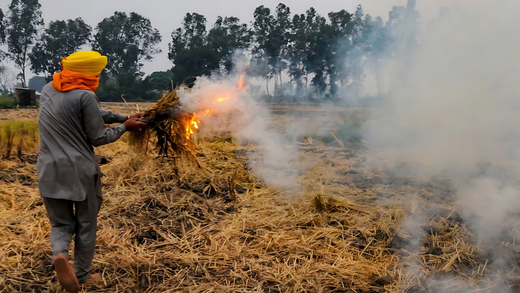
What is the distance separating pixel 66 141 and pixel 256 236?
1.92m

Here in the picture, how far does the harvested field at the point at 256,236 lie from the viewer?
116 inches

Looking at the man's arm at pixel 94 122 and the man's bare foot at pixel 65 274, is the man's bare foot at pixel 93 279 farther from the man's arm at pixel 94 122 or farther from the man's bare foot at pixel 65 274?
the man's arm at pixel 94 122

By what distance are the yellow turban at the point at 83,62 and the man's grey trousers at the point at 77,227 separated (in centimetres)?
89

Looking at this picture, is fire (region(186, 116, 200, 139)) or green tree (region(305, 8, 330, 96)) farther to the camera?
green tree (region(305, 8, 330, 96))

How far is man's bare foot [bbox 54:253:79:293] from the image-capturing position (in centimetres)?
257

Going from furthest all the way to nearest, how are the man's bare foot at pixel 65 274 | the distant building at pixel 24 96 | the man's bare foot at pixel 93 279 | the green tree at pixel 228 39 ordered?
the green tree at pixel 228 39 → the distant building at pixel 24 96 → the man's bare foot at pixel 93 279 → the man's bare foot at pixel 65 274

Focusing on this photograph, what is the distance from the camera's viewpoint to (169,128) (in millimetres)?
3838

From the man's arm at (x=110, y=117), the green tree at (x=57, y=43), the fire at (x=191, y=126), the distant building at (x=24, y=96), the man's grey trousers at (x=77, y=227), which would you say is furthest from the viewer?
the green tree at (x=57, y=43)

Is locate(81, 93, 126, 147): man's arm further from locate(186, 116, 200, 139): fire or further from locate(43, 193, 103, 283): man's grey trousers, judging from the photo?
locate(186, 116, 200, 139): fire

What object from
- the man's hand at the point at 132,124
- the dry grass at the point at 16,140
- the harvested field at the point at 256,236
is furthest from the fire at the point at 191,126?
the dry grass at the point at 16,140

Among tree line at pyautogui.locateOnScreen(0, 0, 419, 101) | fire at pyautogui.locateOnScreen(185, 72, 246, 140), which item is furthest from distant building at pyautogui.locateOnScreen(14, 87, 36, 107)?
fire at pyautogui.locateOnScreen(185, 72, 246, 140)

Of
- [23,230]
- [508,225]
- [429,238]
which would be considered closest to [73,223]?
[23,230]

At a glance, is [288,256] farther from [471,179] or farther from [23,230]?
[471,179]

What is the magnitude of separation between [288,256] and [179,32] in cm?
3697
